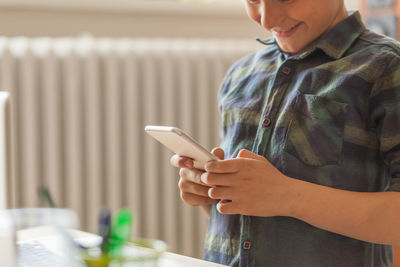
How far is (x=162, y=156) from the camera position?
2.35 metres

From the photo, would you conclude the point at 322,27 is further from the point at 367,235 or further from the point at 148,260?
the point at 148,260

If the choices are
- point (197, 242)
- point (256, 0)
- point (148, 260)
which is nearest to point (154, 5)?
point (197, 242)

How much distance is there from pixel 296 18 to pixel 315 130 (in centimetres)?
20

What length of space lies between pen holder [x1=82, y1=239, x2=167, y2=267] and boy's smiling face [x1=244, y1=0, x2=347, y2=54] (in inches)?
21.7

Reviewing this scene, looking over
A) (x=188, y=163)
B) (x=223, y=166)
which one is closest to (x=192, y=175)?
(x=188, y=163)

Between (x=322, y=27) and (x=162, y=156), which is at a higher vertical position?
(x=322, y=27)

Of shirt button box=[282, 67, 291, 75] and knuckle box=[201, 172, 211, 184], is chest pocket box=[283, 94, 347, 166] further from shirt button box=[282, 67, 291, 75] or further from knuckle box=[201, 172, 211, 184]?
knuckle box=[201, 172, 211, 184]

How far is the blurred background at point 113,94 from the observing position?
7.07 feet

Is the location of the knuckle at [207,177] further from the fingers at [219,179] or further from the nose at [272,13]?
the nose at [272,13]

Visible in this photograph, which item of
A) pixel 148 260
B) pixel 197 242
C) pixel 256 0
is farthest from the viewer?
pixel 197 242

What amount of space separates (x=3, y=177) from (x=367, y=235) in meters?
0.61

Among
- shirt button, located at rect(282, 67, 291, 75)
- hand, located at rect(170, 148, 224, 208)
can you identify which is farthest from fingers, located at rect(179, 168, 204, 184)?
shirt button, located at rect(282, 67, 291, 75)

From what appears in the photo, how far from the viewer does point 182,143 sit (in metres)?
0.91

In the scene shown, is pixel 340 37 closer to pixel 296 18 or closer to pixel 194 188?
pixel 296 18
